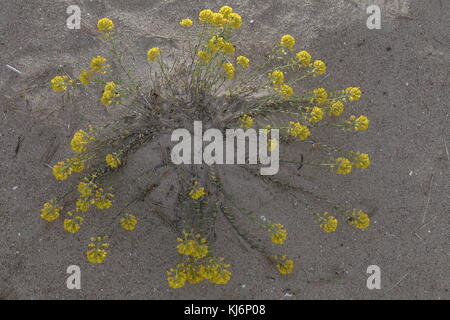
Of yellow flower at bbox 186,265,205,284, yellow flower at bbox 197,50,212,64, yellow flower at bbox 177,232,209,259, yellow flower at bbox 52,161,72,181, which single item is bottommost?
yellow flower at bbox 186,265,205,284

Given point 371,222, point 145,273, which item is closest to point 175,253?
point 145,273

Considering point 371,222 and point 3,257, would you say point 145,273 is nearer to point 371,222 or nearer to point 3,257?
point 3,257

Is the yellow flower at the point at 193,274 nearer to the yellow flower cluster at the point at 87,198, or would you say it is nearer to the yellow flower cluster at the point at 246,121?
the yellow flower cluster at the point at 87,198

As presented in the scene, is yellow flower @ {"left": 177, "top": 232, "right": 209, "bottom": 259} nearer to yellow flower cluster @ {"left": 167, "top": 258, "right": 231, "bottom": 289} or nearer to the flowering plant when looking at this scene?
yellow flower cluster @ {"left": 167, "top": 258, "right": 231, "bottom": 289}

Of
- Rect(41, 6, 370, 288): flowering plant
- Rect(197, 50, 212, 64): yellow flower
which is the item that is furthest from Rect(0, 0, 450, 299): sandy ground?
Rect(197, 50, 212, 64): yellow flower

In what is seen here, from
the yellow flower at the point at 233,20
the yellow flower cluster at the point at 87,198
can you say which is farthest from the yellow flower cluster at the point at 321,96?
the yellow flower cluster at the point at 87,198

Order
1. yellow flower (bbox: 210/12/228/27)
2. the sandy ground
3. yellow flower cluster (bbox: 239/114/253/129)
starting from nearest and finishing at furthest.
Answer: yellow flower (bbox: 210/12/228/27) → yellow flower cluster (bbox: 239/114/253/129) → the sandy ground

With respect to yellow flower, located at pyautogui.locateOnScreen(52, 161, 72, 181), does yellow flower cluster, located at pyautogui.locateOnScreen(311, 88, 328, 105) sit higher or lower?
higher
